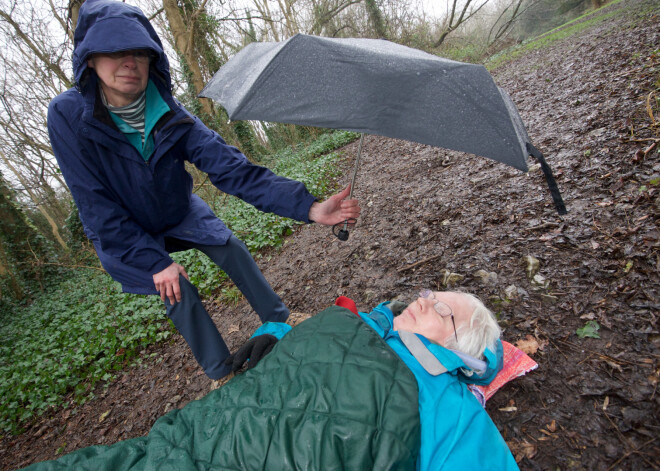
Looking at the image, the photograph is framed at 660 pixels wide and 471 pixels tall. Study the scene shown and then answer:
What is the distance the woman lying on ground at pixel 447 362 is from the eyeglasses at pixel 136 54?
5.96 feet

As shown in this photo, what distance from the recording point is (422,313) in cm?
195

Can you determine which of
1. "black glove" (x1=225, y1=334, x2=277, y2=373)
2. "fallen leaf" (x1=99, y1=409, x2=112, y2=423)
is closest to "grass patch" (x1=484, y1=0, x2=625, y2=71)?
"black glove" (x1=225, y1=334, x2=277, y2=373)

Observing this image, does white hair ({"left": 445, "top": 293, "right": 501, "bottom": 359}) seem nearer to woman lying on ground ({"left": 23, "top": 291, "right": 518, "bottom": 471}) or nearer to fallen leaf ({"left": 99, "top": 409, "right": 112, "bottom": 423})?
woman lying on ground ({"left": 23, "top": 291, "right": 518, "bottom": 471})

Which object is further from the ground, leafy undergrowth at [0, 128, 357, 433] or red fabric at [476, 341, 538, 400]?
leafy undergrowth at [0, 128, 357, 433]

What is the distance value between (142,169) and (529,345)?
112 inches

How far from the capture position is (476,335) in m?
1.85

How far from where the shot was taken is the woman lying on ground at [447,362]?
4.52ft

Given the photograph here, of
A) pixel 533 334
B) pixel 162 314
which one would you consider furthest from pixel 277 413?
pixel 162 314

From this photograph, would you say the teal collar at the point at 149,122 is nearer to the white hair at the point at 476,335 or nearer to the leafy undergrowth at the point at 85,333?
the white hair at the point at 476,335

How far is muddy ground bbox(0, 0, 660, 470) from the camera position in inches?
67.7

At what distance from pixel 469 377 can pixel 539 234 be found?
1885 mm

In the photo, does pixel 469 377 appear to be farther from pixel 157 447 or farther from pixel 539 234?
pixel 539 234

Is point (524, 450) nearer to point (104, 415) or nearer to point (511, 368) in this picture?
point (511, 368)

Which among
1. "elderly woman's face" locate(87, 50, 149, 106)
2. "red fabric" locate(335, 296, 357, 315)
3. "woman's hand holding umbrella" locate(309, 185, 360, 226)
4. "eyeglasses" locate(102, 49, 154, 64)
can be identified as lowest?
"red fabric" locate(335, 296, 357, 315)
